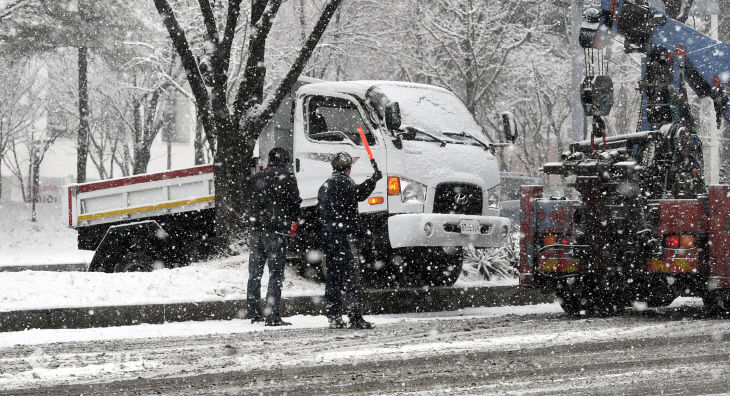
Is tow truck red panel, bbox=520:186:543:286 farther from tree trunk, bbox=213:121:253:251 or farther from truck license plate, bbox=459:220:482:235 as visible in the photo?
tree trunk, bbox=213:121:253:251

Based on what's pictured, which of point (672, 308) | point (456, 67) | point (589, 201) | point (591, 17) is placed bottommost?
point (672, 308)

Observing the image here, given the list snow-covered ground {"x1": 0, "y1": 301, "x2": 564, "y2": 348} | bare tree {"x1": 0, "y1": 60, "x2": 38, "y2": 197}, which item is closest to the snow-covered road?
Answer: snow-covered ground {"x1": 0, "y1": 301, "x2": 564, "y2": 348}

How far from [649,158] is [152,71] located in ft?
70.8

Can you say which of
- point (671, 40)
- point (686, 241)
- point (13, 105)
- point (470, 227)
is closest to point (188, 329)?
point (470, 227)

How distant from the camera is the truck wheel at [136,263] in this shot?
13.2 meters

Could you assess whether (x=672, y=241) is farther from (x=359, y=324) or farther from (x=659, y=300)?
(x=359, y=324)

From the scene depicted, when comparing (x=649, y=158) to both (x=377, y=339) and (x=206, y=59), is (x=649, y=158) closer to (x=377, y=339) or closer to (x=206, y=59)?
(x=377, y=339)

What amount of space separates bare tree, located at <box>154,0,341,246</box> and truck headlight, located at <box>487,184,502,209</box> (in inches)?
111

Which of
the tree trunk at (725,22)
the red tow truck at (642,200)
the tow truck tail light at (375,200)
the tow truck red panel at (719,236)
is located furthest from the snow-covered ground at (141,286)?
the tree trunk at (725,22)

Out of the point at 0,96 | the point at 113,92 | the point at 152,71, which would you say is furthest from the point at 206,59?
the point at 0,96

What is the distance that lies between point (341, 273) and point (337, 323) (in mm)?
498

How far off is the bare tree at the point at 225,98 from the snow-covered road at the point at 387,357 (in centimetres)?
310

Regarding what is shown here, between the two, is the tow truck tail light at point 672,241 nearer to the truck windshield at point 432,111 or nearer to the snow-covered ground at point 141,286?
the truck windshield at point 432,111

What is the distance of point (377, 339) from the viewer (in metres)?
8.20
